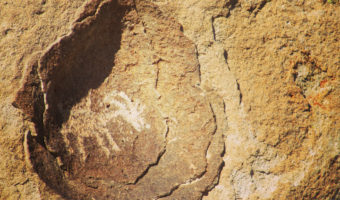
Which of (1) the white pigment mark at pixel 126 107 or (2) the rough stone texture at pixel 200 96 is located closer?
(2) the rough stone texture at pixel 200 96

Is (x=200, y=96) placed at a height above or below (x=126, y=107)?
above

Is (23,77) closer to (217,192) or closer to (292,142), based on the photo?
(217,192)

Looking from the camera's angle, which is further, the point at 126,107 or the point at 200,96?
the point at 126,107

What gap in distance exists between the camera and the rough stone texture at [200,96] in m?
1.18

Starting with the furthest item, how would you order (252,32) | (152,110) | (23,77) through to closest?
(152,110)
(252,32)
(23,77)

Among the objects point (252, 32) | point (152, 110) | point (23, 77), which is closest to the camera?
point (23, 77)

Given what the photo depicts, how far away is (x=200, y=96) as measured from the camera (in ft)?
4.08

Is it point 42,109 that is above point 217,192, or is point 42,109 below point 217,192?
above

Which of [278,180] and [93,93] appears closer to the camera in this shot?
[278,180]

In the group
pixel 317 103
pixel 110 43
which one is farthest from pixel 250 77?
pixel 110 43

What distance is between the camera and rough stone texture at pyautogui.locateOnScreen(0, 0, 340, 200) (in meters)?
1.18

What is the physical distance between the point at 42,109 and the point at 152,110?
17.4 inches

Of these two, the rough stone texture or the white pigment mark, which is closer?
the rough stone texture

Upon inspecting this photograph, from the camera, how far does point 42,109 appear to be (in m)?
1.19
